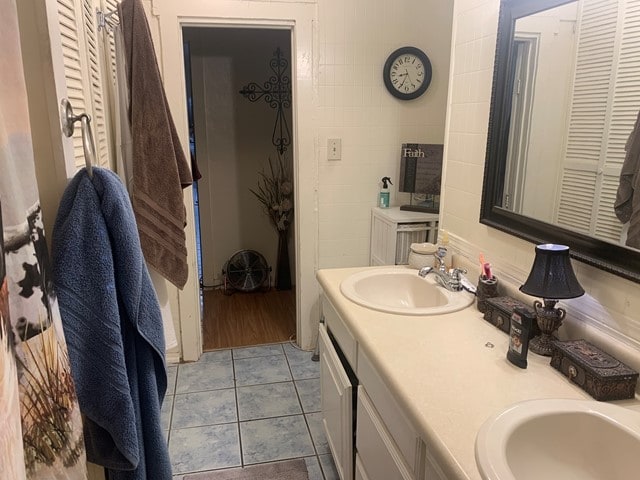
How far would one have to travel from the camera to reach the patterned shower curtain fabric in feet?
1.67

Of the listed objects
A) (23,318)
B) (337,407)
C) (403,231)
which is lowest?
(337,407)

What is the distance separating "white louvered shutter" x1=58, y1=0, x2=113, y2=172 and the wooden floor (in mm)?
1874

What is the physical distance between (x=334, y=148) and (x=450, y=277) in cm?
131

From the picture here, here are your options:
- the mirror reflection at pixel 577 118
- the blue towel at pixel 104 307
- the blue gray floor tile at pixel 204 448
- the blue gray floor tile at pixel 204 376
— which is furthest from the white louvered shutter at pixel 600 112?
the blue gray floor tile at pixel 204 376

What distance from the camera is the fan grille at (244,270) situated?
4.07m

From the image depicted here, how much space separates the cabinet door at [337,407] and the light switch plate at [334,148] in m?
1.16

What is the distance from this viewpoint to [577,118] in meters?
1.23

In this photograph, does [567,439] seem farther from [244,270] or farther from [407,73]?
[244,270]

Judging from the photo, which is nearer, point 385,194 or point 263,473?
point 263,473

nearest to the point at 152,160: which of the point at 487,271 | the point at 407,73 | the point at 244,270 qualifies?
the point at 487,271

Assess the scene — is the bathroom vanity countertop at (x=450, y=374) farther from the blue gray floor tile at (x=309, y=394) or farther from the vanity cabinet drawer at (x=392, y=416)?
the blue gray floor tile at (x=309, y=394)

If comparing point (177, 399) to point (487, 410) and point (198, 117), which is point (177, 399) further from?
point (198, 117)

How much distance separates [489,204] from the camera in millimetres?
1627

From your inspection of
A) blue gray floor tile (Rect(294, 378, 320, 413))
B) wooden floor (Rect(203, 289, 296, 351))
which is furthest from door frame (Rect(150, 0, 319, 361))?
blue gray floor tile (Rect(294, 378, 320, 413))
